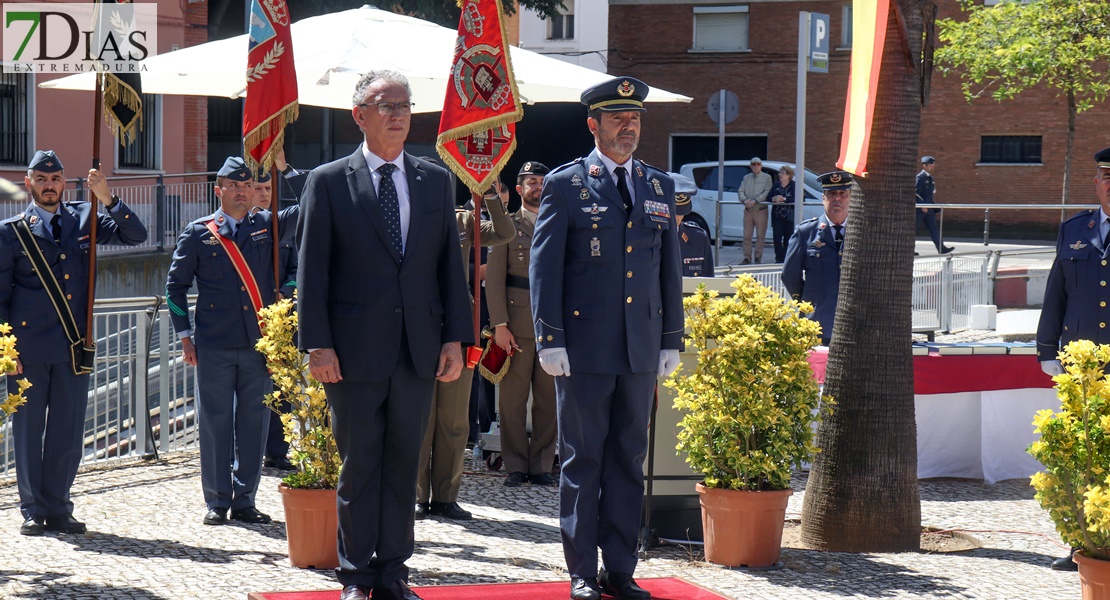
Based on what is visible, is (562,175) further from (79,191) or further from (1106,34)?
(1106,34)

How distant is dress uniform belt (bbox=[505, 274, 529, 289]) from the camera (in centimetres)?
928

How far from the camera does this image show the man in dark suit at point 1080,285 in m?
7.65

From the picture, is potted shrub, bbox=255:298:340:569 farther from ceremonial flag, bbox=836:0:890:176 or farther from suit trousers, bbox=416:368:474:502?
ceremonial flag, bbox=836:0:890:176

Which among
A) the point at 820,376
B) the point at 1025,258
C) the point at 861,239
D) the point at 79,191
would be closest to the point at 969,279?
the point at 1025,258

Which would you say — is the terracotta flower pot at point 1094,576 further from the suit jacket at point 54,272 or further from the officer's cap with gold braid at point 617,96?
the suit jacket at point 54,272

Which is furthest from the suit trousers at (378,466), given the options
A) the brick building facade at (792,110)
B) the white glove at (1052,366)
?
the brick building facade at (792,110)

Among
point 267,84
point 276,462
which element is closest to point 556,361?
point 267,84


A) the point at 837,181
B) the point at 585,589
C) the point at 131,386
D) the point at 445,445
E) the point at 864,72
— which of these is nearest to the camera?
the point at 585,589

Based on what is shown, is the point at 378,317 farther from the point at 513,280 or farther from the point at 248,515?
the point at 513,280

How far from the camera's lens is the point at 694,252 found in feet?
35.3

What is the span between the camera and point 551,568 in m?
6.78

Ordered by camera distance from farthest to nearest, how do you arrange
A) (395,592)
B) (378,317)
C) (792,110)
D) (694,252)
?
(792,110) → (694,252) → (395,592) → (378,317)

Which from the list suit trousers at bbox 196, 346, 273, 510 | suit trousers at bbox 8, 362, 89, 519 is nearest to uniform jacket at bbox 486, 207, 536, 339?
suit trousers at bbox 196, 346, 273, 510

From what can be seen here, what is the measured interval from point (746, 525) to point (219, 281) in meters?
3.49
